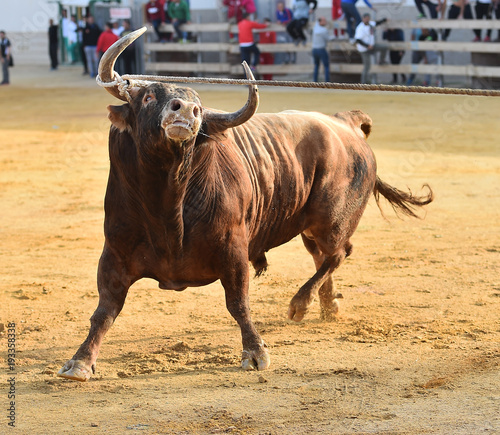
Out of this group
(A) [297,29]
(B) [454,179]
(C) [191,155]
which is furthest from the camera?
(A) [297,29]

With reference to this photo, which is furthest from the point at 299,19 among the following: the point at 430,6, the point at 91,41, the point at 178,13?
the point at 91,41

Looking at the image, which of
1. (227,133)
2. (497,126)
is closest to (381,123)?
(497,126)

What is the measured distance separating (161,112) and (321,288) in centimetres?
244

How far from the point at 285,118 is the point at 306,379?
2.08 metres

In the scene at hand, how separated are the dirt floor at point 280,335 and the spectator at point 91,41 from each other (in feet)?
61.1

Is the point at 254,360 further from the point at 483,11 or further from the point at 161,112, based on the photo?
the point at 483,11

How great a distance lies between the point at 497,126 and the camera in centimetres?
1667

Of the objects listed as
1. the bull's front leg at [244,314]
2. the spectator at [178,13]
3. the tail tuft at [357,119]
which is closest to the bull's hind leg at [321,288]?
the bull's front leg at [244,314]

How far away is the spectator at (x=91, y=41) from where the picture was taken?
96.9 feet

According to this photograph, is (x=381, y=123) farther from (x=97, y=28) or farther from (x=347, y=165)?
(x=97, y=28)

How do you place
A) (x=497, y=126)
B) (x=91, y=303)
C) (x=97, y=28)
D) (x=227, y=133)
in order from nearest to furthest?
(x=227, y=133) < (x=91, y=303) < (x=497, y=126) < (x=97, y=28)

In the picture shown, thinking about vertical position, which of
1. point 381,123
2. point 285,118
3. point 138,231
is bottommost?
point 381,123

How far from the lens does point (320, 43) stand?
2322 cm

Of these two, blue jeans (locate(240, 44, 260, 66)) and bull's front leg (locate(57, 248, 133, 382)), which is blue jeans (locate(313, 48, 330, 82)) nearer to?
blue jeans (locate(240, 44, 260, 66))
